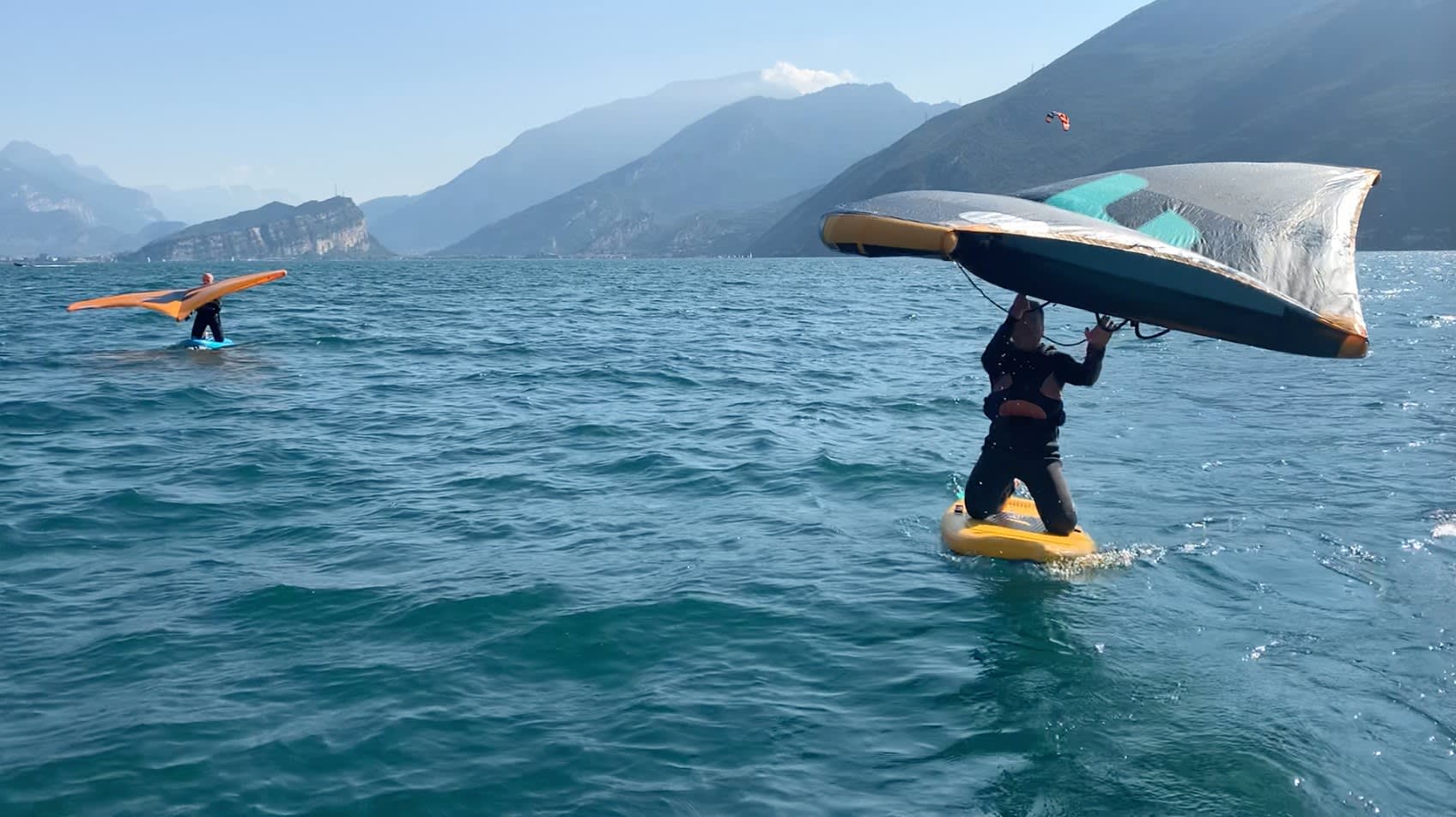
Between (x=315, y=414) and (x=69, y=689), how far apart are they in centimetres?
1172

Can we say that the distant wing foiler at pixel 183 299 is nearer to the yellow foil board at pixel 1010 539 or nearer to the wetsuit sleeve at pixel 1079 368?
the yellow foil board at pixel 1010 539

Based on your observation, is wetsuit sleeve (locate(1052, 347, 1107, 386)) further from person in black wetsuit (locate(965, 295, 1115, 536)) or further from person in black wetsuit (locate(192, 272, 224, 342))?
person in black wetsuit (locate(192, 272, 224, 342))

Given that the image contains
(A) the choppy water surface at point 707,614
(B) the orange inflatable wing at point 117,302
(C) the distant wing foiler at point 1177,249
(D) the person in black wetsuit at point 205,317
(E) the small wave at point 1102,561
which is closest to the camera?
(A) the choppy water surface at point 707,614

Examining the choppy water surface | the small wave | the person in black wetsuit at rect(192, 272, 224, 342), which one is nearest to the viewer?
the choppy water surface

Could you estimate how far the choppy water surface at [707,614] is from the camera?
621 cm

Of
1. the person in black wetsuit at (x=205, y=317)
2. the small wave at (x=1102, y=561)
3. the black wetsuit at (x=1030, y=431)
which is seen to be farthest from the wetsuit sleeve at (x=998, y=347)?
the person in black wetsuit at (x=205, y=317)

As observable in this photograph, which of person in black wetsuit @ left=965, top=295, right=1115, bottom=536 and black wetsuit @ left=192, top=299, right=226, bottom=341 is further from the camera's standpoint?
black wetsuit @ left=192, top=299, right=226, bottom=341

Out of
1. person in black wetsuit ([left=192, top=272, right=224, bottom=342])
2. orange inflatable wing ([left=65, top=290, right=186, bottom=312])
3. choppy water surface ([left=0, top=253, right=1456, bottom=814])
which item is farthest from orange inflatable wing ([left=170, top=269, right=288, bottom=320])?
choppy water surface ([left=0, top=253, right=1456, bottom=814])

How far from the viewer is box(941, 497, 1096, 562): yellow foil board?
977 cm

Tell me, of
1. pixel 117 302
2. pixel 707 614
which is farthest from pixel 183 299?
pixel 707 614

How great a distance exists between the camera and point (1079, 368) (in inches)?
376

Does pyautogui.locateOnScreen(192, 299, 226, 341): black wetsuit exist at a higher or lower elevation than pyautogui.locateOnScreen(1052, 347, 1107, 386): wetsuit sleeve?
higher

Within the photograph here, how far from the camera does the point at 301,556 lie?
33.8 feet

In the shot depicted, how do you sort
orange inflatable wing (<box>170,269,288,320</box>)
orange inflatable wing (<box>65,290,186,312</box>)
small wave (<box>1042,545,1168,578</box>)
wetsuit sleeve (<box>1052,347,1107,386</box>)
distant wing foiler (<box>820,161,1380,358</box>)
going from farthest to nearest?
orange inflatable wing (<box>65,290,186,312</box>) < orange inflatable wing (<box>170,269,288,320</box>) < small wave (<box>1042,545,1168,578</box>) < wetsuit sleeve (<box>1052,347,1107,386</box>) < distant wing foiler (<box>820,161,1380,358</box>)
